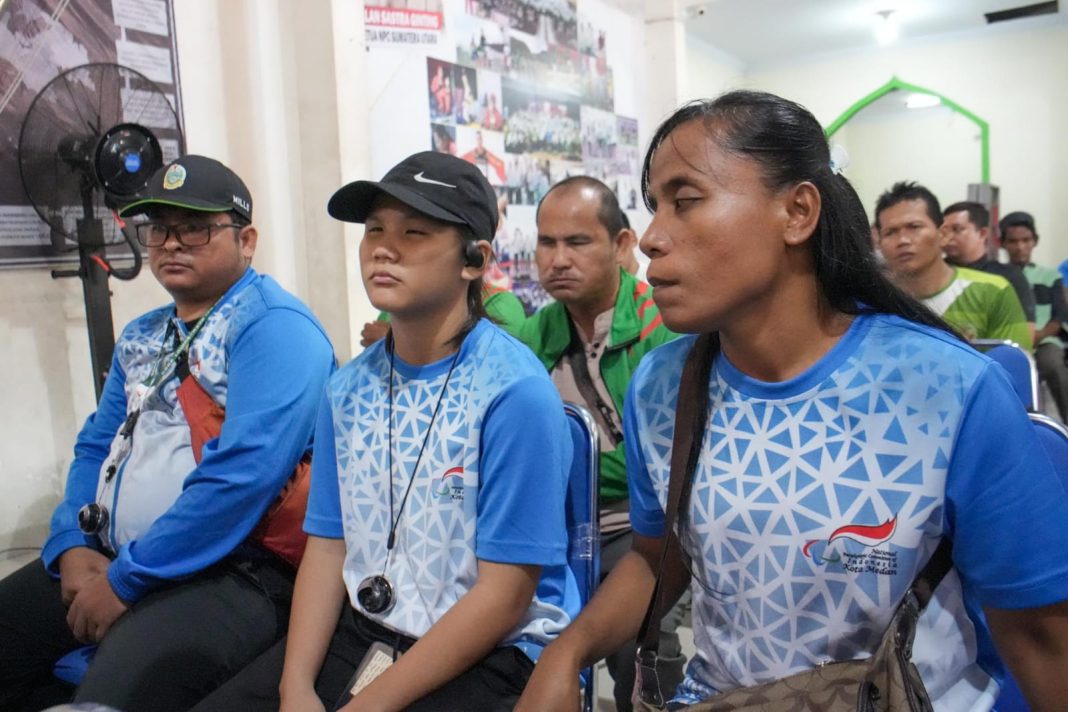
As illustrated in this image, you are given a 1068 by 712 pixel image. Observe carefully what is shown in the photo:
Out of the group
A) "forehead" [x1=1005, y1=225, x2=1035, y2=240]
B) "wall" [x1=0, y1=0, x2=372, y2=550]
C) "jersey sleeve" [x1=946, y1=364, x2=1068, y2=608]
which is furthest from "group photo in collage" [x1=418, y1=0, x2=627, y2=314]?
"forehead" [x1=1005, y1=225, x2=1035, y2=240]

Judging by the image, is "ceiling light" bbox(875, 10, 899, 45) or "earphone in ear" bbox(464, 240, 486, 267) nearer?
"earphone in ear" bbox(464, 240, 486, 267)

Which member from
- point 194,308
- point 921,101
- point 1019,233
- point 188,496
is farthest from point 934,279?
point 921,101

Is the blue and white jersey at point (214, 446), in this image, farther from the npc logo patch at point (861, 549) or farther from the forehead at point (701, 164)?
the npc logo patch at point (861, 549)

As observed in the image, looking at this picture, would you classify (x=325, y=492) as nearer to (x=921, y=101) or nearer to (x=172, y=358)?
(x=172, y=358)

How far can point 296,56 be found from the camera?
10.5ft

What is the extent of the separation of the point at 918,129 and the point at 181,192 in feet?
28.5

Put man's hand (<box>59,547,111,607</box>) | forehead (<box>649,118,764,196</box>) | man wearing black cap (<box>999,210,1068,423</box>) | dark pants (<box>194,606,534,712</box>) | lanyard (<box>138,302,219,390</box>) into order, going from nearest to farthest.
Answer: forehead (<box>649,118,764,196</box>) → dark pants (<box>194,606,534,712</box>) → man's hand (<box>59,547,111,607</box>) → lanyard (<box>138,302,219,390</box>) → man wearing black cap (<box>999,210,1068,423</box>)

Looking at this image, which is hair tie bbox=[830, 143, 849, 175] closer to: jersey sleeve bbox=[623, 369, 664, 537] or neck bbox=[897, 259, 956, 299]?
jersey sleeve bbox=[623, 369, 664, 537]

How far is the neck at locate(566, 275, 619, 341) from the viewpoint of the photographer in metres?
2.48

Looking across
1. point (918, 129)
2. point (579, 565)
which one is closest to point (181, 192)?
point (579, 565)

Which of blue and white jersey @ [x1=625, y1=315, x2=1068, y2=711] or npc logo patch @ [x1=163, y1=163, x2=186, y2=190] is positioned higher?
npc logo patch @ [x1=163, y1=163, x2=186, y2=190]

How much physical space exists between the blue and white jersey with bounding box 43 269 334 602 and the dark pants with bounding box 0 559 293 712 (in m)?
0.06

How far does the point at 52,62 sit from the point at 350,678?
2.12 meters

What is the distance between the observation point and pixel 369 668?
4.66 ft
